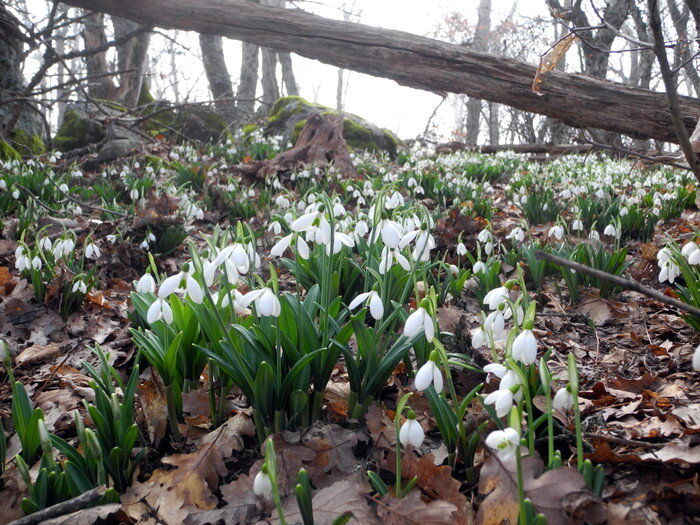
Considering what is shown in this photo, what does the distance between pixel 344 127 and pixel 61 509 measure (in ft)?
30.6

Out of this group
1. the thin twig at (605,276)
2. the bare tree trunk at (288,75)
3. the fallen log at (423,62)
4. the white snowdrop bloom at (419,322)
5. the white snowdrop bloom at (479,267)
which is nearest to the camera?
the thin twig at (605,276)

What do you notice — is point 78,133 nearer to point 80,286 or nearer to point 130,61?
point 130,61

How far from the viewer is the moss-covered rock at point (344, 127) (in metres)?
9.83

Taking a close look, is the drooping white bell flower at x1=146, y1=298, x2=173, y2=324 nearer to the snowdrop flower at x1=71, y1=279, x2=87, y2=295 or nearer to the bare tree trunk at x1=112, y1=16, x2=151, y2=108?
the snowdrop flower at x1=71, y1=279, x2=87, y2=295

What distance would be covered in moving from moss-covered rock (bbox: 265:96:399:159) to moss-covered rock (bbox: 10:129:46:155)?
4161 millimetres

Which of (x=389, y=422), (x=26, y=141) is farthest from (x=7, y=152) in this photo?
(x=389, y=422)

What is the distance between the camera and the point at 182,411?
5.72ft

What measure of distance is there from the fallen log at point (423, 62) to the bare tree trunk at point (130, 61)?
14.4 ft

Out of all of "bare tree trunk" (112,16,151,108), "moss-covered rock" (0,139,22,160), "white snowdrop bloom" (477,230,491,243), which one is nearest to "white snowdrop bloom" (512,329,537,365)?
"white snowdrop bloom" (477,230,491,243)

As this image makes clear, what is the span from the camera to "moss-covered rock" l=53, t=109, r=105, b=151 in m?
8.38

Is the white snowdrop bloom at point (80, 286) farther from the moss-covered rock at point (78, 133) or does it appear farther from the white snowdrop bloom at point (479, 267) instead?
the moss-covered rock at point (78, 133)

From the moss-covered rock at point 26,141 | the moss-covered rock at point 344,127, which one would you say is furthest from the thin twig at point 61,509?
the moss-covered rock at point 344,127

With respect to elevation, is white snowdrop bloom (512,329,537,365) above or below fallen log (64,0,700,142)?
below

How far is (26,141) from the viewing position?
22.9 ft
